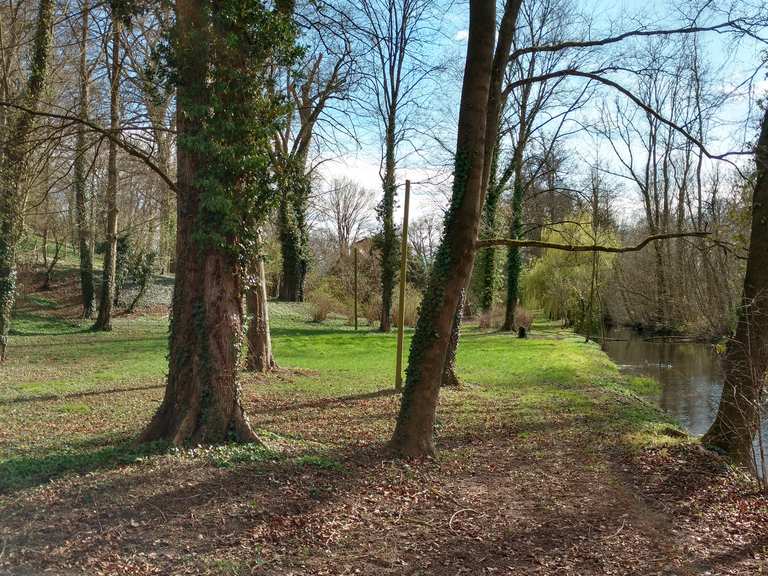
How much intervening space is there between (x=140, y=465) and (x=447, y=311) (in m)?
3.66

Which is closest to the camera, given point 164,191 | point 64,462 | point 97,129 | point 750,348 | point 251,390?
point 64,462

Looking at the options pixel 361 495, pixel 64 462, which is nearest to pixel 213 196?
pixel 64 462

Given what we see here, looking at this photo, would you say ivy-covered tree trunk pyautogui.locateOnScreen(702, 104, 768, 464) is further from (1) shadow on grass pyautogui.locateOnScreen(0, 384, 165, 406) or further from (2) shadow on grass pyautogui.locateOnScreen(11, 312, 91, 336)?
(2) shadow on grass pyautogui.locateOnScreen(11, 312, 91, 336)

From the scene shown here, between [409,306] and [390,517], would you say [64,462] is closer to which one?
[390,517]

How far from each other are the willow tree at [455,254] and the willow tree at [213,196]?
1975 millimetres

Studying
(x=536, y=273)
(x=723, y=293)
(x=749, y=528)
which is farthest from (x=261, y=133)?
(x=536, y=273)

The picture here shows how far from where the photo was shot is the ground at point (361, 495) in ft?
14.4

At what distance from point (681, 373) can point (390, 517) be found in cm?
1768

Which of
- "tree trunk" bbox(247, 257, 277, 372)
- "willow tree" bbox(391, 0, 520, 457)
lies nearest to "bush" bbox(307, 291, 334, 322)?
"tree trunk" bbox(247, 257, 277, 372)

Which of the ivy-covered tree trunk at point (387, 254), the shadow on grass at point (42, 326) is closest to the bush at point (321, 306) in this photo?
the ivy-covered tree trunk at point (387, 254)

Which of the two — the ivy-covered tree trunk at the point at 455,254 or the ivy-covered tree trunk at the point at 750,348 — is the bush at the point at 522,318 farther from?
the ivy-covered tree trunk at the point at 455,254

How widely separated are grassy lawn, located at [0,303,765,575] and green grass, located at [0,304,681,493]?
61 mm

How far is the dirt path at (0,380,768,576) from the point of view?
4.29 metres

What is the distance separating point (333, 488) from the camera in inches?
227
